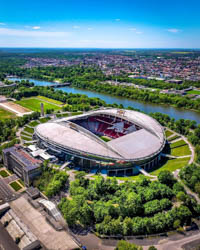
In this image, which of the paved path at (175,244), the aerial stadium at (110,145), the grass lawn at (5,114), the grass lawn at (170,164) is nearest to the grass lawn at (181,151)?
the grass lawn at (170,164)

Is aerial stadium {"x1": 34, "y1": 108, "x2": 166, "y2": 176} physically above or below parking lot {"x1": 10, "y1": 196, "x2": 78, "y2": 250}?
above

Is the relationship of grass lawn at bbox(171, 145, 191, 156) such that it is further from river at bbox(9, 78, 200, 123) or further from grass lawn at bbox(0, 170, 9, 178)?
grass lawn at bbox(0, 170, 9, 178)

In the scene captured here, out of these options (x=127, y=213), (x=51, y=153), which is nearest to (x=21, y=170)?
(x=51, y=153)

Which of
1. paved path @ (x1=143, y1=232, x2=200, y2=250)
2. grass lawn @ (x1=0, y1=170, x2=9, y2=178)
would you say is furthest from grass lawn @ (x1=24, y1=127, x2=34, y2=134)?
paved path @ (x1=143, y1=232, x2=200, y2=250)

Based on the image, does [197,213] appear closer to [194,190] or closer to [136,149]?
[194,190]

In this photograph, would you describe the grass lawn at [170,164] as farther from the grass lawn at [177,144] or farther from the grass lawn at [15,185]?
the grass lawn at [15,185]
